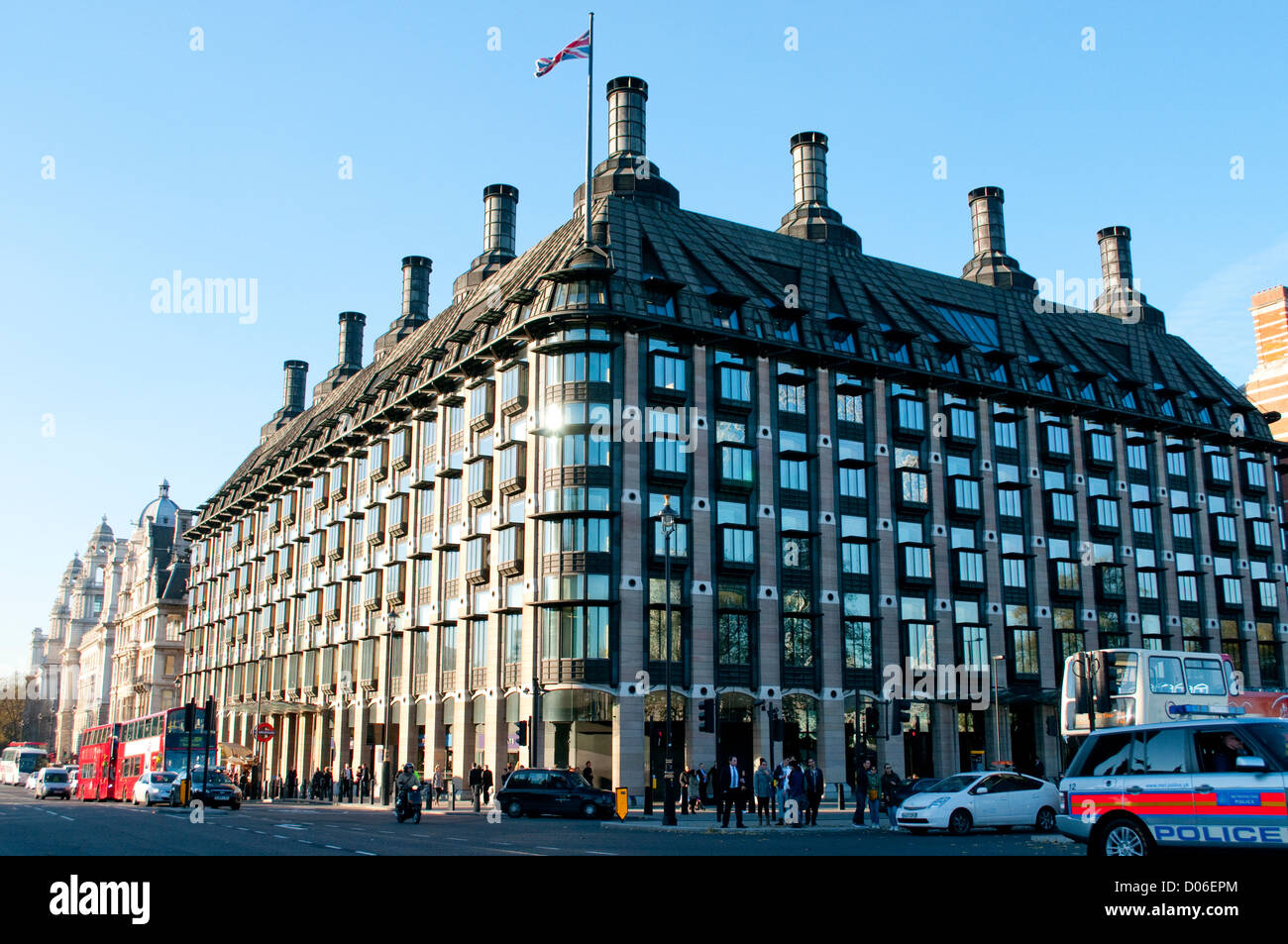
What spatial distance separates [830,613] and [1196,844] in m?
42.3

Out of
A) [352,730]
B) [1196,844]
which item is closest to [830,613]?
[352,730]

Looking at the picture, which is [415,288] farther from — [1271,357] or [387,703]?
[1271,357]

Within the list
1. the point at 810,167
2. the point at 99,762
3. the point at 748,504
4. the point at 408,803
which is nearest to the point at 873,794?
the point at 408,803

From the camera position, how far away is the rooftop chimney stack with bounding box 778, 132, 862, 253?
220ft

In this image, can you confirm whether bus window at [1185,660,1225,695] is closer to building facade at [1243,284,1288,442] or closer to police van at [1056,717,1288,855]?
police van at [1056,717,1288,855]

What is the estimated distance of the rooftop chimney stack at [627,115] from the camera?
61.9 metres

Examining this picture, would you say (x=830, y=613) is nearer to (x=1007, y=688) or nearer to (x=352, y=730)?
(x=1007, y=688)

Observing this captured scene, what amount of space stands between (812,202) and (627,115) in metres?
12.9

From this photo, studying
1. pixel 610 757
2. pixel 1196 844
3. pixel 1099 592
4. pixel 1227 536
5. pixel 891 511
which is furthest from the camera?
pixel 1227 536

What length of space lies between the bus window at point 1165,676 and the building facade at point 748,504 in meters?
20.7

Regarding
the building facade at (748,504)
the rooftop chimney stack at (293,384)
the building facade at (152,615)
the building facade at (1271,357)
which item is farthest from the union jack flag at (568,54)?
the building facade at (152,615)
